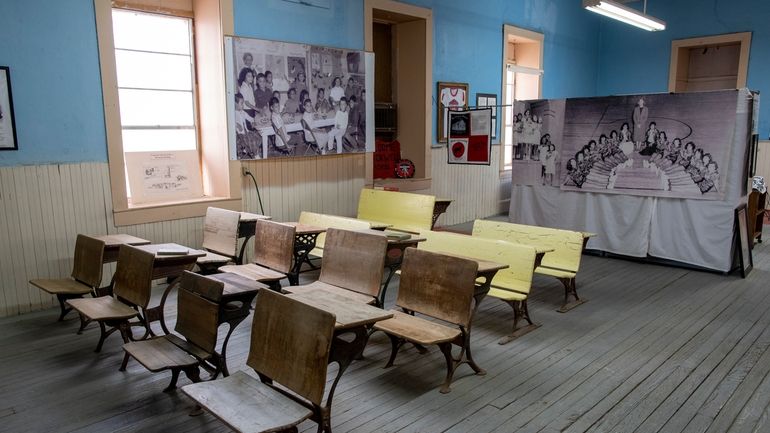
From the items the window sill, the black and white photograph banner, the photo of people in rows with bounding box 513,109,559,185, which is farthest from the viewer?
the photo of people in rows with bounding box 513,109,559,185

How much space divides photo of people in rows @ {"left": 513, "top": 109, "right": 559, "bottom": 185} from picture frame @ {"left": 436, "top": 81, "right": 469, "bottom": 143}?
156 centimetres

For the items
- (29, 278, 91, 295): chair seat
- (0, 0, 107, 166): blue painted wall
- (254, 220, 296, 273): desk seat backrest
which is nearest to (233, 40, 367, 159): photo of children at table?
(0, 0, 107, 166): blue painted wall

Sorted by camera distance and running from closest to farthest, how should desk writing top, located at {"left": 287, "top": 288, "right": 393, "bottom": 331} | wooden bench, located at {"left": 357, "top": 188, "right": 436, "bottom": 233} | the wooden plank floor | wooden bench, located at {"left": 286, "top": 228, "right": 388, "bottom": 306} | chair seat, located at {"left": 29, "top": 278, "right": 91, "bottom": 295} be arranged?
desk writing top, located at {"left": 287, "top": 288, "right": 393, "bottom": 331} < the wooden plank floor < wooden bench, located at {"left": 286, "top": 228, "right": 388, "bottom": 306} < chair seat, located at {"left": 29, "top": 278, "right": 91, "bottom": 295} < wooden bench, located at {"left": 357, "top": 188, "right": 436, "bottom": 233}

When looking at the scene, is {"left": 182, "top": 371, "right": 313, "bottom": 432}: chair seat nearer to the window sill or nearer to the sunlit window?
the window sill

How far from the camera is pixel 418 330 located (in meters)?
3.52

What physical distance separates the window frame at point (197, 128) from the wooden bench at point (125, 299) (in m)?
1.76

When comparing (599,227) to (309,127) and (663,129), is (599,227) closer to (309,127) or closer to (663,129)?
(663,129)

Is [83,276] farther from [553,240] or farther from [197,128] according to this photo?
[553,240]

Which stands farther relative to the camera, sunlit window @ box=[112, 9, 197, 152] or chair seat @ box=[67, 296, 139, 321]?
sunlit window @ box=[112, 9, 197, 152]

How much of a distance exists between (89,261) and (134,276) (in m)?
0.94

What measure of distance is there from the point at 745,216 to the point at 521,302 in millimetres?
3793

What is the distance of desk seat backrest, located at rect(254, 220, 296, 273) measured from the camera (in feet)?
14.9

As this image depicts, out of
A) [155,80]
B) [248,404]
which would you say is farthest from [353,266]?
[155,80]

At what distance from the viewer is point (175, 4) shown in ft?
20.5
